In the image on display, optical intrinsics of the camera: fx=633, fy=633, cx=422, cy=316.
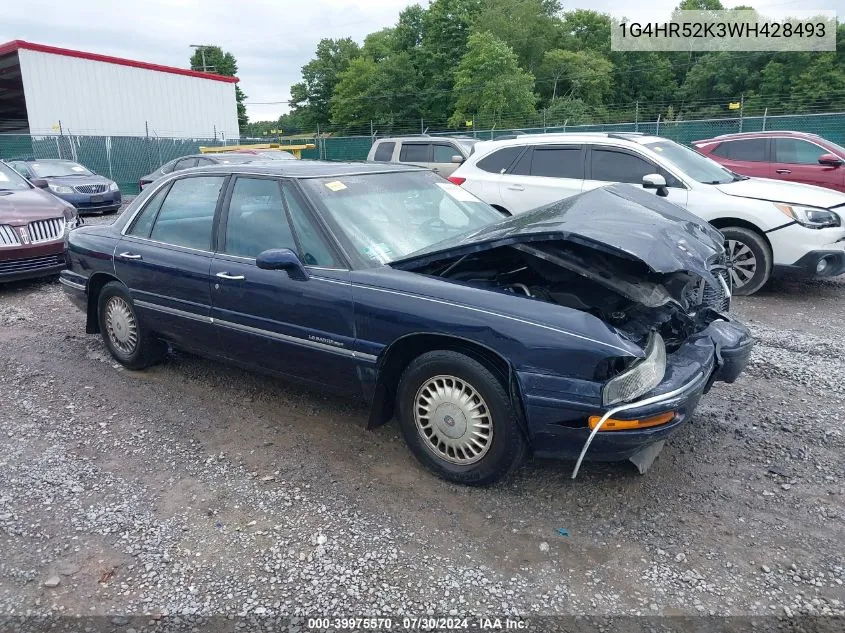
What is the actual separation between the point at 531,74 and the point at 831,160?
42.7m

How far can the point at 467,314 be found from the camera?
3.09 metres

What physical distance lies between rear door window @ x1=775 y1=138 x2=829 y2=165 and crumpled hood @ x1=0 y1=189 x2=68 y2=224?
11103 mm

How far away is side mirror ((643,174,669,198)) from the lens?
22.3 ft

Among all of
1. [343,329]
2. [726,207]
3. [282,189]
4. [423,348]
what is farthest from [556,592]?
[726,207]

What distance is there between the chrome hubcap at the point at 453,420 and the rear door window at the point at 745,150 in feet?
32.1

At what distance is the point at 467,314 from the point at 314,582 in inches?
54.6

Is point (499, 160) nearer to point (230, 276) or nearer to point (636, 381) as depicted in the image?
point (230, 276)

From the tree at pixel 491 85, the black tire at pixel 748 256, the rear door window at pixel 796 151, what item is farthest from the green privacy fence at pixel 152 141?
the tree at pixel 491 85

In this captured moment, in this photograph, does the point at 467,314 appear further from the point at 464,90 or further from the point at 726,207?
the point at 464,90

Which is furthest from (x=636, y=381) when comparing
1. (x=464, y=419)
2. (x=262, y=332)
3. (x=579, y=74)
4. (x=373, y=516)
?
(x=579, y=74)

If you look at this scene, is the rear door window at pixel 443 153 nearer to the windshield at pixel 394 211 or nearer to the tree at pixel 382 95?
the windshield at pixel 394 211

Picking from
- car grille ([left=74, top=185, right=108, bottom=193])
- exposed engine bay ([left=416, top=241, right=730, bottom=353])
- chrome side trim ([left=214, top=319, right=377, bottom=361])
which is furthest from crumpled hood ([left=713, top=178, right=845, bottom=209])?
car grille ([left=74, top=185, right=108, bottom=193])

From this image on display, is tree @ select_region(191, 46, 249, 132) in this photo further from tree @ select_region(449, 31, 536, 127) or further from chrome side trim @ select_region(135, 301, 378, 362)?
chrome side trim @ select_region(135, 301, 378, 362)

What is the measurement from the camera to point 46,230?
792 cm
